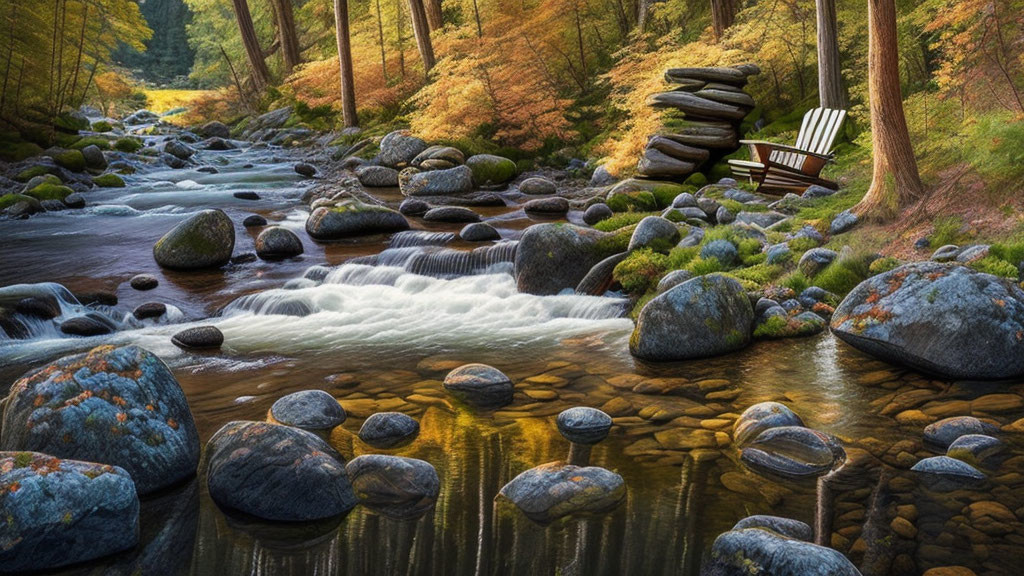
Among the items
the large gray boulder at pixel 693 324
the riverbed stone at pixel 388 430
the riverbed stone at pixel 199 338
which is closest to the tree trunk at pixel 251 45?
the riverbed stone at pixel 199 338

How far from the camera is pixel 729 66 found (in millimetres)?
15414

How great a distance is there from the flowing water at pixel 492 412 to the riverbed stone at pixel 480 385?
147mm

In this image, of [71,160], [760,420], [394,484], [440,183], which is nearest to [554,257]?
[760,420]

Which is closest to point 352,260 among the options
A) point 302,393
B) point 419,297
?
point 419,297

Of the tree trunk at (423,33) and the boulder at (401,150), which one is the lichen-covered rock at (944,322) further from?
the tree trunk at (423,33)

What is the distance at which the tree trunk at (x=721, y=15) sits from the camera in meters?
16.8

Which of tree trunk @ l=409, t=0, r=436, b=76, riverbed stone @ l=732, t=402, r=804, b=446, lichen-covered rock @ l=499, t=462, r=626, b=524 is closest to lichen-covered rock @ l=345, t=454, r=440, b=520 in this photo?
lichen-covered rock @ l=499, t=462, r=626, b=524

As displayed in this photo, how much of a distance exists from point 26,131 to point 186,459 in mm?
19837

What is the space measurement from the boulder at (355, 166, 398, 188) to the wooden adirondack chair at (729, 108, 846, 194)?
8438 mm

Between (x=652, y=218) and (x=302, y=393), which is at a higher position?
Answer: (x=652, y=218)

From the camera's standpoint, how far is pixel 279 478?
4.02 m

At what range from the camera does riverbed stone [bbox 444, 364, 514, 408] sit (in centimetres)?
564

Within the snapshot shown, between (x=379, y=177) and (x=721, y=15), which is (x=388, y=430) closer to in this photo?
(x=379, y=177)

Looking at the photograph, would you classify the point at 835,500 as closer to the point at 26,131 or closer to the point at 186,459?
the point at 186,459
